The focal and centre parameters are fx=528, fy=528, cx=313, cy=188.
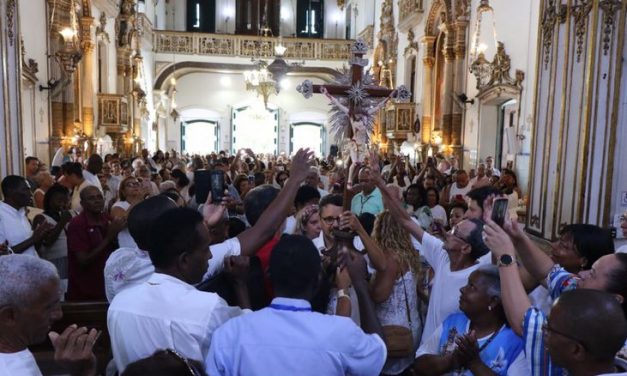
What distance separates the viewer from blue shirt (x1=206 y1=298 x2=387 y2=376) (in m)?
1.67

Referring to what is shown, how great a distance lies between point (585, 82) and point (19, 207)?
634cm

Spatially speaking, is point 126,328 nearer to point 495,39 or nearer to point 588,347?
point 588,347

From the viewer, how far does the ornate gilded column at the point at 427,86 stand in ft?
48.3

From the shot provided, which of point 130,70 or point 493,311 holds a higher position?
point 130,70

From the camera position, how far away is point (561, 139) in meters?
6.93

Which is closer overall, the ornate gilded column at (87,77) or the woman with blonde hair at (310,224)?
the woman with blonde hair at (310,224)

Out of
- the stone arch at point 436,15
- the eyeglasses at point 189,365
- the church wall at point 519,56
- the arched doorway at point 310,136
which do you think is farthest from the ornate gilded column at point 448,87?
the arched doorway at point 310,136

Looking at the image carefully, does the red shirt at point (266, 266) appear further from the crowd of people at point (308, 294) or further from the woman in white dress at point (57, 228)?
the woman in white dress at point (57, 228)

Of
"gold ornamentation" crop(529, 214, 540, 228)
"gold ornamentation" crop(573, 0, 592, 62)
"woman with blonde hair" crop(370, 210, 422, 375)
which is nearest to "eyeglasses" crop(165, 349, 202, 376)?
"woman with blonde hair" crop(370, 210, 422, 375)

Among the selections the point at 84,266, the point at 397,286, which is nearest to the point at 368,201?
the point at 397,286

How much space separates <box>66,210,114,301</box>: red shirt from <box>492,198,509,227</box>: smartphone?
273cm

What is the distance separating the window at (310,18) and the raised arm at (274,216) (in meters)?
24.9

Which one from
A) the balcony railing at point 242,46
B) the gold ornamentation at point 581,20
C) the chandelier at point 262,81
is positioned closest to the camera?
the gold ornamentation at point 581,20

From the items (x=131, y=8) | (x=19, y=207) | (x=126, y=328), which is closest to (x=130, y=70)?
(x=131, y=8)
